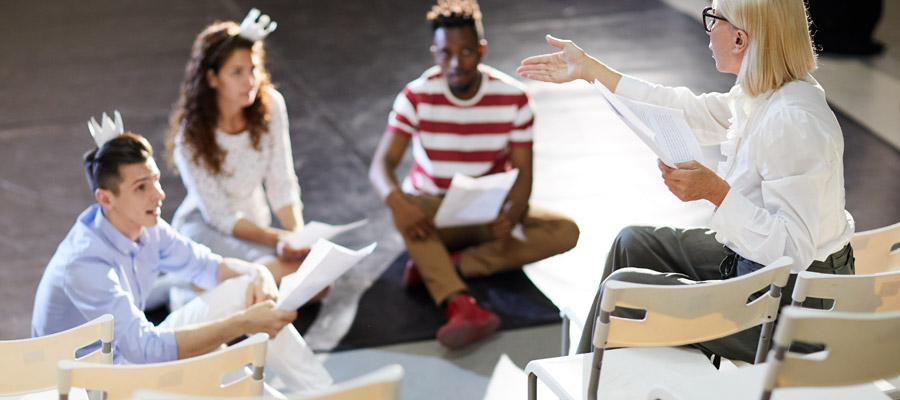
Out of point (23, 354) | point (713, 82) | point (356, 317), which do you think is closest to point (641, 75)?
point (713, 82)

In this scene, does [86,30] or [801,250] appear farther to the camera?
[86,30]

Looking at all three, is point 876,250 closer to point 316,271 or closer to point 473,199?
point 473,199

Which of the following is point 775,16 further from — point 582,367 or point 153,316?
point 153,316

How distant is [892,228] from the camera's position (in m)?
2.72

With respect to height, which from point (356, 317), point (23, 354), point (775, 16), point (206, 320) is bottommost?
point (356, 317)

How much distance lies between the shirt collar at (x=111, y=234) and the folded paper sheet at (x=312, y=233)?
67cm

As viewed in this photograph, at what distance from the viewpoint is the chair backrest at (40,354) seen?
2.19m

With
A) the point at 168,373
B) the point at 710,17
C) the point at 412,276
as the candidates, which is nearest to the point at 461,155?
the point at 412,276

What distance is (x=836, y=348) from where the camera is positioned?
188 cm

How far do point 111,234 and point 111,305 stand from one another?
0.24 meters

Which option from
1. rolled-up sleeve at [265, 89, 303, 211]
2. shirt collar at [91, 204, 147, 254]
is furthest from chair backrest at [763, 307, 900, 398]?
rolled-up sleeve at [265, 89, 303, 211]

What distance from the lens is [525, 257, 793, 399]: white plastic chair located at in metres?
2.13

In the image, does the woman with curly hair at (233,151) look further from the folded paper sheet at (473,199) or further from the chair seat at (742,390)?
the chair seat at (742,390)

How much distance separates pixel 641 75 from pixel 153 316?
363 centimetres
